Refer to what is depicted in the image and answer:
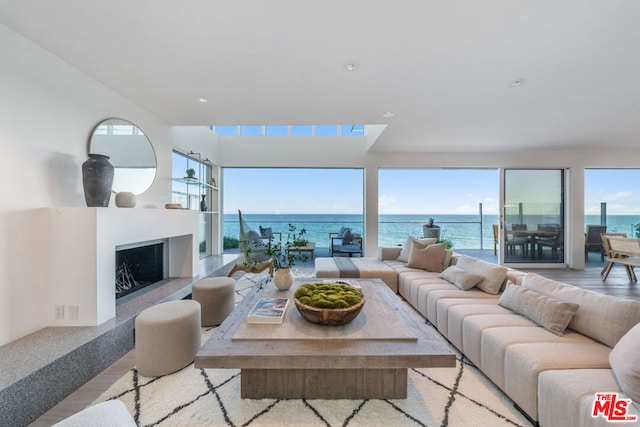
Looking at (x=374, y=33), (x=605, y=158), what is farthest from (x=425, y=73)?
(x=605, y=158)

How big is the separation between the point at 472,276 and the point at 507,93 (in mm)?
2093

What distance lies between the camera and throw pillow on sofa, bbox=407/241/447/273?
3.65m

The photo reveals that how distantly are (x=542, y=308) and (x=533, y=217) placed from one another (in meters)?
5.05

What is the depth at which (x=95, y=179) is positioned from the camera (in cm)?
235

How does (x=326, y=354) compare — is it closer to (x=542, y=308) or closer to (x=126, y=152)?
(x=542, y=308)

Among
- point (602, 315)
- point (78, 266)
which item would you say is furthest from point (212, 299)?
point (602, 315)

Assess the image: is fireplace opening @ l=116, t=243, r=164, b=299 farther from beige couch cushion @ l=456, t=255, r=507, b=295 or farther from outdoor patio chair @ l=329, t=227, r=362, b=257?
beige couch cushion @ l=456, t=255, r=507, b=295

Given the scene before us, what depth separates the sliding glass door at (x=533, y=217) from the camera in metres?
5.70

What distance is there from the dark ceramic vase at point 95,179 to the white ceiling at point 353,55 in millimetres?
894

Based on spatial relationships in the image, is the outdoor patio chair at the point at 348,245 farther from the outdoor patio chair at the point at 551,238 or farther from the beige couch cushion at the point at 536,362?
the beige couch cushion at the point at 536,362

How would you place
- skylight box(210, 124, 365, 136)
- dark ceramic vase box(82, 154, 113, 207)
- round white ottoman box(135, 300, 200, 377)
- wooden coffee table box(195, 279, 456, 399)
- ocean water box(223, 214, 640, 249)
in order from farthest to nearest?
ocean water box(223, 214, 640, 249) < skylight box(210, 124, 365, 136) < dark ceramic vase box(82, 154, 113, 207) < round white ottoman box(135, 300, 200, 377) < wooden coffee table box(195, 279, 456, 399)

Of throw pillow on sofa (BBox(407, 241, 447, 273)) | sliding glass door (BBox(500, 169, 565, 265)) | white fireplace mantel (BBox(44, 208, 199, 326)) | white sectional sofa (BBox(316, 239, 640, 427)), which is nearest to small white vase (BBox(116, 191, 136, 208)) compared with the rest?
white fireplace mantel (BBox(44, 208, 199, 326))

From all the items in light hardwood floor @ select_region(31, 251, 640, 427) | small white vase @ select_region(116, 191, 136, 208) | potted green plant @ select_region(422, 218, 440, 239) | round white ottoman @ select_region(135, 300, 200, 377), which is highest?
small white vase @ select_region(116, 191, 136, 208)

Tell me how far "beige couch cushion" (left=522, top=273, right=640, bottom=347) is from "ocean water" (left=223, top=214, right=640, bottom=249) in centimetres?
440
